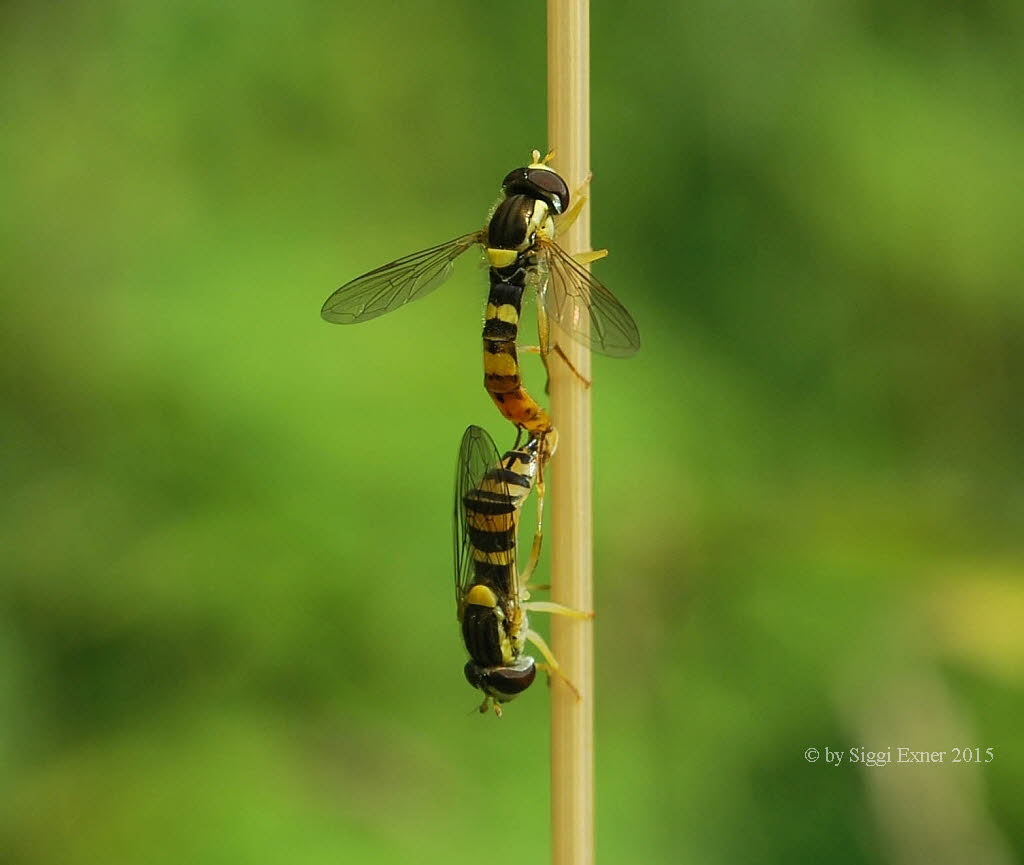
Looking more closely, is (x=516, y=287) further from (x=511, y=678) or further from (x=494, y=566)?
(x=511, y=678)

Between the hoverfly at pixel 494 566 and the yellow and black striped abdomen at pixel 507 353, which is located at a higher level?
the yellow and black striped abdomen at pixel 507 353

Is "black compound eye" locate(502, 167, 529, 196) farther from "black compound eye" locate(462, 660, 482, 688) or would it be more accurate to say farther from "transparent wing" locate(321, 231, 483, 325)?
"black compound eye" locate(462, 660, 482, 688)

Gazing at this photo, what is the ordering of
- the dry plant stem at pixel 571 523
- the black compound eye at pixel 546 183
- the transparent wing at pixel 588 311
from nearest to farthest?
the dry plant stem at pixel 571 523, the transparent wing at pixel 588 311, the black compound eye at pixel 546 183

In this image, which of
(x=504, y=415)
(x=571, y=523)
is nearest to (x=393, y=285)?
(x=504, y=415)

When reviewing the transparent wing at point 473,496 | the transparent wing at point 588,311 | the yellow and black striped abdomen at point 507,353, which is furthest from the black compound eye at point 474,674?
the transparent wing at point 588,311

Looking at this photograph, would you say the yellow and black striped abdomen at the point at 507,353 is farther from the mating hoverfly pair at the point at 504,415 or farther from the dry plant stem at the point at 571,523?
the dry plant stem at the point at 571,523

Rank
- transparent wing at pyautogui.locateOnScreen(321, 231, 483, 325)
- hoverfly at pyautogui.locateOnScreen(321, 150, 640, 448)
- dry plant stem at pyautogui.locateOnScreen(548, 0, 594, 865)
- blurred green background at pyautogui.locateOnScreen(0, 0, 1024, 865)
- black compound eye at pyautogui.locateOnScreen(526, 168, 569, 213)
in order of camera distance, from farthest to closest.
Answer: blurred green background at pyautogui.locateOnScreen(0, 0, 1024, 865)
transparent wing at pyautogui.locateOnScreen(321, 231, 483, 325)
black compound eye at pyautogui.locateOnScreen(526, 168, 569, 213)
hoverfly at pyautogui.locateOnScreen(321, 150, 640, 448)
dry plant stem at pyautogui.locateOnScreen(548, 0, 594, 865)

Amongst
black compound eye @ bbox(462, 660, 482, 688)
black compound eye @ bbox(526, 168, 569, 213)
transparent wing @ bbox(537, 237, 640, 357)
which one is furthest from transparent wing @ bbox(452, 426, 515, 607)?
black compound eye @ bbox(526, 168, 569, 213)

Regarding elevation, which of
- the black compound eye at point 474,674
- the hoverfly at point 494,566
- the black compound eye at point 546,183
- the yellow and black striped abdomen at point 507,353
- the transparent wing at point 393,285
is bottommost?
the black compound eye at point 474,674

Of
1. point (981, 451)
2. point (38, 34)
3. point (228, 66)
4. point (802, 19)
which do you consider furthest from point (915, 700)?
point (38, 34)
